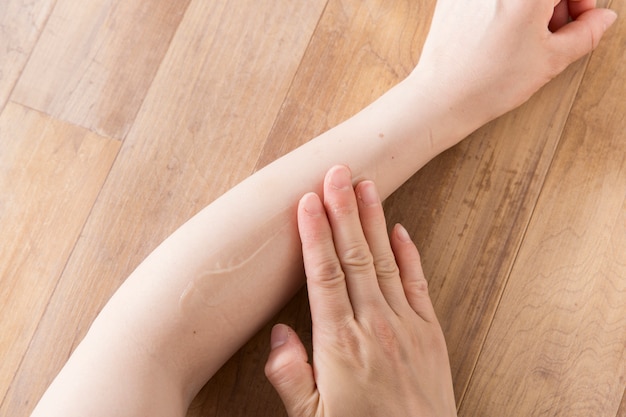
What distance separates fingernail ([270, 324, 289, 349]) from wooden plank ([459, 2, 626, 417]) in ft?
0.88

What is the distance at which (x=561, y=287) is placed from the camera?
0.78m

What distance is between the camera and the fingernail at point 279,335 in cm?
72

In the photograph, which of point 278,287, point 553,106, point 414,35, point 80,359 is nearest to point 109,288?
point 80,359

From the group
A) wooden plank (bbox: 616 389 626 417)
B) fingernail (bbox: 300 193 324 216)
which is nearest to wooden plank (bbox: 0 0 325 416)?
fingernail (bbox: 300 193 324 216)

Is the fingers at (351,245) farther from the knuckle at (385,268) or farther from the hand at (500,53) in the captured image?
the hand at (500,53)

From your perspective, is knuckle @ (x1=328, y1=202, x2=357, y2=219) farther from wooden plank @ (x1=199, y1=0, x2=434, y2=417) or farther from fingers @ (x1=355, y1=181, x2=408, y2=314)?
wooden plank @ (x1=199, y1=0, x2=434, y2=417)

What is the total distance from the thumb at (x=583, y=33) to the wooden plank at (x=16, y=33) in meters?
0.76

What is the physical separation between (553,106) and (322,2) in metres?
0.38

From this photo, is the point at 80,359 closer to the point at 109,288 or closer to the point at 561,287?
the point at 109,288

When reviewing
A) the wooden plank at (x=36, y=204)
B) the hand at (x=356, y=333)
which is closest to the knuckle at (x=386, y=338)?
the hand at (x=356, y=333)

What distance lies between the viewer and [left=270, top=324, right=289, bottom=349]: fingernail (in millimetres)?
724

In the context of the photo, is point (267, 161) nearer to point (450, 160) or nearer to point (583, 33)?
point (450, 160)

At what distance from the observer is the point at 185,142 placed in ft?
2.66

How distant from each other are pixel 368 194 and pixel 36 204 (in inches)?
18.7
